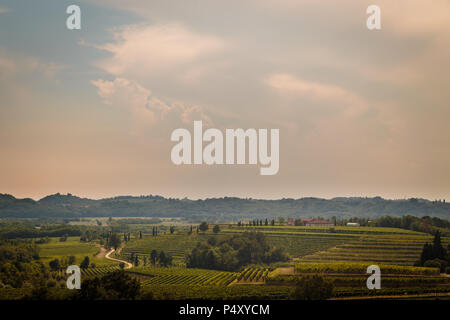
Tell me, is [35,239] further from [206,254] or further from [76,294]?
[76,294]

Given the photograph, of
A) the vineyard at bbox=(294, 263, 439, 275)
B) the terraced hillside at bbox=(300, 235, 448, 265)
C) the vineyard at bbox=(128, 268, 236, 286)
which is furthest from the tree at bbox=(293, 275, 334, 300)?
the terraced hillside at bbox=(300, 235, 448, 265)

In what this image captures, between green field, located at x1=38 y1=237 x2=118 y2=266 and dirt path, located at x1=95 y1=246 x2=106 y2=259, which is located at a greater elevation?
green field, located at x1=38 y1=237 x2=118 y2=266

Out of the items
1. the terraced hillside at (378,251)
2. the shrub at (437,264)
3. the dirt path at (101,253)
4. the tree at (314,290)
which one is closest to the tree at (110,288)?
the tree at (314,290)

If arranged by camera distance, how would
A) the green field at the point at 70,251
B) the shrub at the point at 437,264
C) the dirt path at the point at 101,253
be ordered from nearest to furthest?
the shrub at the point at 437,264 < the green field at the point at 70,251 < the dirt path at the point at 101,253

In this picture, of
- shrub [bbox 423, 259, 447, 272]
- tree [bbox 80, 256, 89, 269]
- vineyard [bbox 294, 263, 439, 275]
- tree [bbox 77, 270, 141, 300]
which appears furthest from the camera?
tree [bbox 80, 256, 89, 269]

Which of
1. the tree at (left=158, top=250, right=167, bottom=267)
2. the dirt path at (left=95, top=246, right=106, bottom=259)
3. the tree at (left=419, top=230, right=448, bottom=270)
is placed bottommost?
the dirt path at (left=95, top=246, right=106, bottom=259)

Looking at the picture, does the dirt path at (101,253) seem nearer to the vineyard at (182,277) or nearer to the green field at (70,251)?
the green field at (70,251)

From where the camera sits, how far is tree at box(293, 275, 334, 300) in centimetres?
4038

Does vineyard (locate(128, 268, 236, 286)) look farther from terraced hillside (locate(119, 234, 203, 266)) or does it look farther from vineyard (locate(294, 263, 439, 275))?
terraced hillside (locate(119, 234, 203, 266))

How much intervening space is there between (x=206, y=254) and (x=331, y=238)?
22489mm

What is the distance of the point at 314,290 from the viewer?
40562 mm

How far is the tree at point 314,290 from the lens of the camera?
40375mm

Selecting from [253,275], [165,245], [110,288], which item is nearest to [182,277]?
[253,275]
